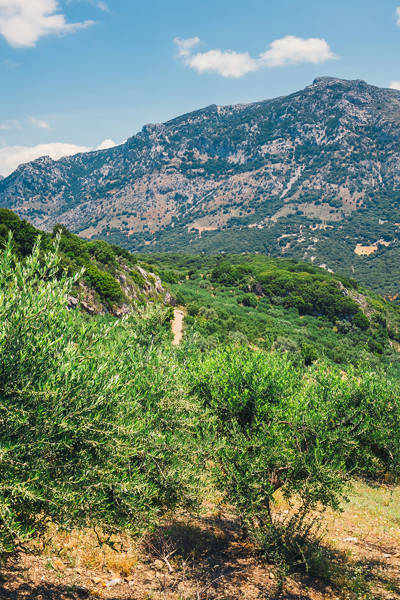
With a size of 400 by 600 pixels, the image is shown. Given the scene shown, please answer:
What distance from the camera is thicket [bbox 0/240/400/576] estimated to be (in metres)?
6.75

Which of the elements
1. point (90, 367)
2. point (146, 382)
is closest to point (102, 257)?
point (146, 382)

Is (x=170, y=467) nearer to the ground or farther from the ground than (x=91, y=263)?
nearer to the ground

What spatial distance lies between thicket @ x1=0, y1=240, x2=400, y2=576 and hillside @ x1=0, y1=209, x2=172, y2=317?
912 inches

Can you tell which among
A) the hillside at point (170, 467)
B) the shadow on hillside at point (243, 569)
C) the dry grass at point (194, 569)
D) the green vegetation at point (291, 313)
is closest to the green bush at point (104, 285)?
the green vegetation at point (291, 313)

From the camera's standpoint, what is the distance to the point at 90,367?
26.7ft

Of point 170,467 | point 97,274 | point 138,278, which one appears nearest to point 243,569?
point 170,467

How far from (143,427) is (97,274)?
42078mm

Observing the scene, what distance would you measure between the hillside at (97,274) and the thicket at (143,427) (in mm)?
23169

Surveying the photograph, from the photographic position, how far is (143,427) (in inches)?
347

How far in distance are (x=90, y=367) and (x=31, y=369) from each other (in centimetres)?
142

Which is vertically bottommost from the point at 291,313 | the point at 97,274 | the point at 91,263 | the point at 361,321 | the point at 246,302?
the point at 361,321

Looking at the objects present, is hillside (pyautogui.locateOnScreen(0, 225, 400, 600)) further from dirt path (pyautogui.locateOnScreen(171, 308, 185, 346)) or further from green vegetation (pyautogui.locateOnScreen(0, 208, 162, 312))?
dirt path (pyautogui.locateOnScreen(171, 308, 185, 346))

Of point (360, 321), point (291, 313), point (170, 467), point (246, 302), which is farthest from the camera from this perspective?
point (246, 302)

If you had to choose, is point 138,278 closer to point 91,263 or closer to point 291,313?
point 91,263
